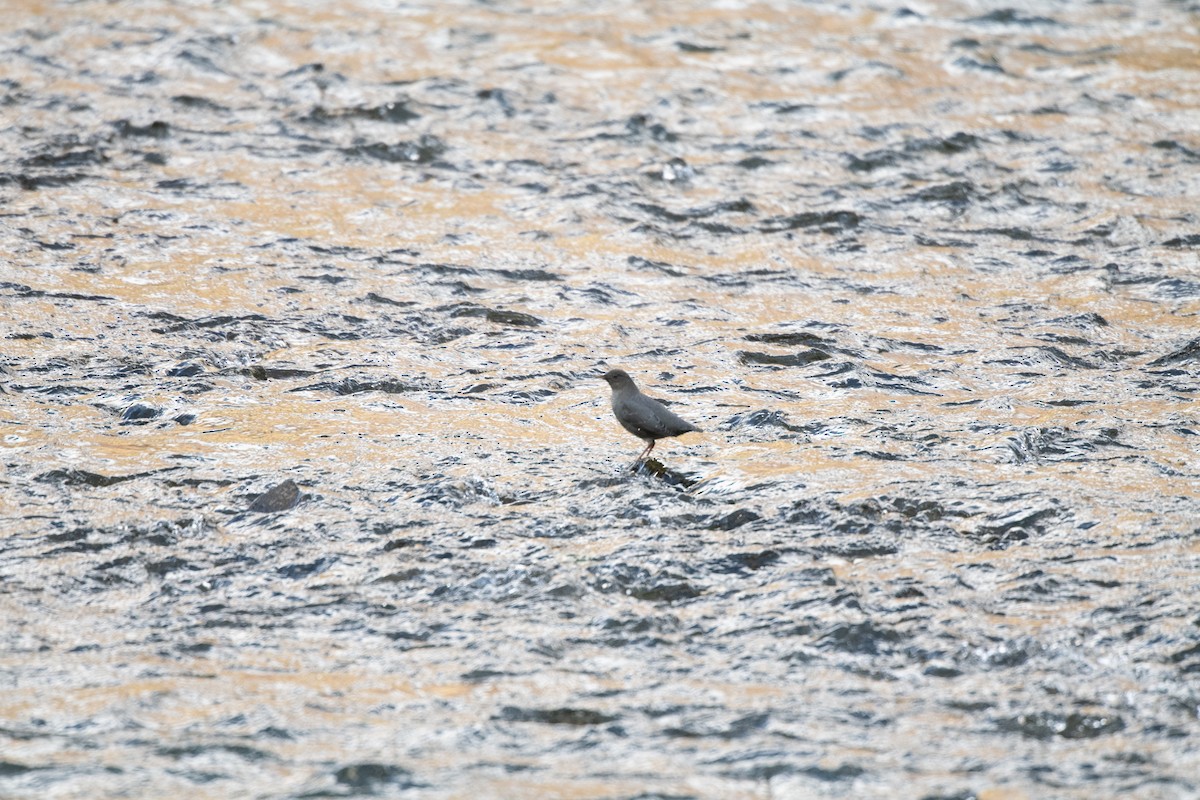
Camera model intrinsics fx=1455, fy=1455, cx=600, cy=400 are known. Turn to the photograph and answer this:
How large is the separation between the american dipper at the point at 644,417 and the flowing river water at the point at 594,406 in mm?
233

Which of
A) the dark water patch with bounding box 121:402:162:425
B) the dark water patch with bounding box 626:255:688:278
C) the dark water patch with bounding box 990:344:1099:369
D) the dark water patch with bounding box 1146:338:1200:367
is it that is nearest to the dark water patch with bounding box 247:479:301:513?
the dark water patch with bounding box 121:402:162:425

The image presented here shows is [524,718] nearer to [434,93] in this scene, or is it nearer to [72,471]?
[72,471]

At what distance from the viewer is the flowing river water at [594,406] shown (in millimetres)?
4984

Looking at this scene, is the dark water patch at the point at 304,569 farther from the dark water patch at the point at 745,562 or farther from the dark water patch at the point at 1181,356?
the dark water patch at the point at 1181,356

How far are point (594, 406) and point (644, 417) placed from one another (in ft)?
3.67

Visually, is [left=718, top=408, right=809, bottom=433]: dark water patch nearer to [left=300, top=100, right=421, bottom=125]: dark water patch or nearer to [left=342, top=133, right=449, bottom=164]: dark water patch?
[left=342, top=133, right=449, bottom=164]: dark water patch

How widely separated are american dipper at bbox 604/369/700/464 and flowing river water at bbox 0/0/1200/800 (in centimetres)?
23

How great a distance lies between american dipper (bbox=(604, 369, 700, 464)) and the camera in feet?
22.9

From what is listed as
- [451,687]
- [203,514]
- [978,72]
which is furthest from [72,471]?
[978,72]

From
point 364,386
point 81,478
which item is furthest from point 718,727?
point 364,386

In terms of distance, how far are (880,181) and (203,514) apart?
6924 millimetres

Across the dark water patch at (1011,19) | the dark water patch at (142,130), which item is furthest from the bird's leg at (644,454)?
the dark water patch at (1011,19)

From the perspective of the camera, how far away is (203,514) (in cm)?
655

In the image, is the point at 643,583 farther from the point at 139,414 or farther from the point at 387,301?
the point at 387,301
